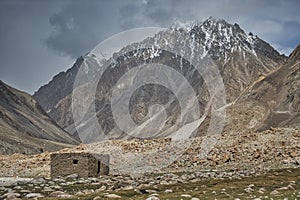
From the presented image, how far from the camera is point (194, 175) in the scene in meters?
36.1

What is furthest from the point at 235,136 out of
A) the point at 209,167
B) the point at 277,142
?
the point at 209,167

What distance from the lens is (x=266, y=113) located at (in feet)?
561

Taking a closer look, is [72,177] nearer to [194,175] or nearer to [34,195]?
[194,175]

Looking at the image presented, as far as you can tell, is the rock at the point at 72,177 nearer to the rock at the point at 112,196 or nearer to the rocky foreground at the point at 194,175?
the rocky foreground at the point at 194,175

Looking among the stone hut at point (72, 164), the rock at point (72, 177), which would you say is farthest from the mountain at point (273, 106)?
the rock at point (72, 177)

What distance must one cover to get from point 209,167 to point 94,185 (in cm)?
1529

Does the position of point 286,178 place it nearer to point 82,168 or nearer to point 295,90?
point 82,168

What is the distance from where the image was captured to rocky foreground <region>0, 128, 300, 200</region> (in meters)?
24.9

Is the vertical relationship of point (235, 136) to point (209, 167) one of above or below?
above

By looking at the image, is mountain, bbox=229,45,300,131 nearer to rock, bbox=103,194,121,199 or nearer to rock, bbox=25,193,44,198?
rock, bbox=25,193,44,198

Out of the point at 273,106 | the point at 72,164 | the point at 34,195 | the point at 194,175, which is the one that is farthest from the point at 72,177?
the point at 273,106

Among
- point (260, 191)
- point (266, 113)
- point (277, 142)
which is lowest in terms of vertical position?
A: point (260, 191)

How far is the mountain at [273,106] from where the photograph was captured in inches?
6122

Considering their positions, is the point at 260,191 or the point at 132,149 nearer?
the point at 260,191
